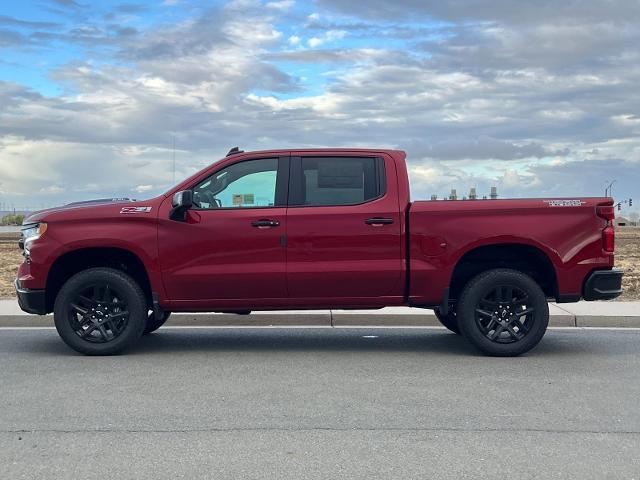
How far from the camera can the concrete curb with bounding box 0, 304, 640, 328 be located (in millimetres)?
9906

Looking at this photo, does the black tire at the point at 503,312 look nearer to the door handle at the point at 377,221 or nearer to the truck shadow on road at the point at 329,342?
the truck shadow on road at the point at 329,342

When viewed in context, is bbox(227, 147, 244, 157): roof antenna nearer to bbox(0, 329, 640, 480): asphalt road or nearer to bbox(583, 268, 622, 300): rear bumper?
bbox(0, 329, 640, 480): asphalt road

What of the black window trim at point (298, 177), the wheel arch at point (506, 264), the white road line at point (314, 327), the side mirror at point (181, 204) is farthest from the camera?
the white road line at point (314, 327)

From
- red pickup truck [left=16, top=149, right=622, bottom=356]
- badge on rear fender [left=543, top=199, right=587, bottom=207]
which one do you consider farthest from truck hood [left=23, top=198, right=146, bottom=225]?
badge on rear fender [left=543, top=199, right=587, bottom=207]

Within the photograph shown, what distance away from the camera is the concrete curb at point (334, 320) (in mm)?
9906

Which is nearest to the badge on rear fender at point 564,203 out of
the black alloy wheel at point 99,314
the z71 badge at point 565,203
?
the z71 badge at point 565,203

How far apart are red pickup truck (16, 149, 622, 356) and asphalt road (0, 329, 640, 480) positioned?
505 mm

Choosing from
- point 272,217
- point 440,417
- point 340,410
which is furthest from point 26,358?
point 440,417

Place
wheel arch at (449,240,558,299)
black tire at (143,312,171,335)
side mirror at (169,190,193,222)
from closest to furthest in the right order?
side mirror at (169,190,193,222), wheel arch at (449,240,558,299), black tire at (143,312,171,335)

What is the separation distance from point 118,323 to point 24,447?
3036 millimetres

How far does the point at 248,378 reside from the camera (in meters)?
6.79

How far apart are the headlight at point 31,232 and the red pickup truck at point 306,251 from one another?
0.8 inches

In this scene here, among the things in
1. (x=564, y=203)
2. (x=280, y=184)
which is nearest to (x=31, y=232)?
(x=280, y=184)

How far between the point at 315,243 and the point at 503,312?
2.03 metres
